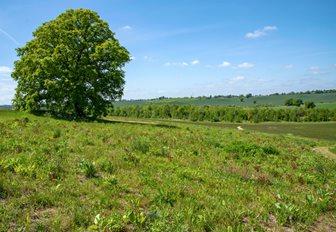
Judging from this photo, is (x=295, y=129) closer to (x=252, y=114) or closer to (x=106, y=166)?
(x=252, y=114)

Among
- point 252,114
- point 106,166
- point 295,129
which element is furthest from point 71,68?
point 252,114

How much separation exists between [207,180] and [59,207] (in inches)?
248

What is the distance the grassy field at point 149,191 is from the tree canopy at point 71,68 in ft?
102

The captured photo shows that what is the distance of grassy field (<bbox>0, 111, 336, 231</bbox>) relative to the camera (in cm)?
1005

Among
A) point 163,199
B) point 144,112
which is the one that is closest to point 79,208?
point 163,199

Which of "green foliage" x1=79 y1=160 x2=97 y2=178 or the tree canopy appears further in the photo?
the tree canopy

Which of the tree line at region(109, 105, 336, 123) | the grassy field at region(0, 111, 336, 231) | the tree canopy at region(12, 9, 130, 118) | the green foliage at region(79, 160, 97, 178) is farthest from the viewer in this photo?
the tree line at region(109, 105, 336, 123)

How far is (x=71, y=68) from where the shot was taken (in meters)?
51.8

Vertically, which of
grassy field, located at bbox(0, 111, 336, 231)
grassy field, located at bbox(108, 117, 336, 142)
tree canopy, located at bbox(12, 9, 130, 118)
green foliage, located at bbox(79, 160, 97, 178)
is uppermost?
tree canopy, located at bbox(12, 9, 130, 118)

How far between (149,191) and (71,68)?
1637 inches

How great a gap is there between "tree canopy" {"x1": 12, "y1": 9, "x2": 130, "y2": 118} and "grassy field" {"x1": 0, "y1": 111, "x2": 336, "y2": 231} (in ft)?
102

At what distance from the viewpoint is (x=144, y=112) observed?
170 meters

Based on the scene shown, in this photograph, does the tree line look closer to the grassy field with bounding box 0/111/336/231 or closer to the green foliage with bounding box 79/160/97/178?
the grassy field with bounding box 0/111/336/231

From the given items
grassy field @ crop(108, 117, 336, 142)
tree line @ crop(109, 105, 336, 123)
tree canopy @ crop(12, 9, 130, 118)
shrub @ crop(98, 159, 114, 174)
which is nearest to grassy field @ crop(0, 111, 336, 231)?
shrub @ crop(98, 159, 114, 174)
